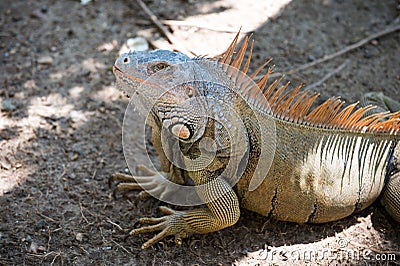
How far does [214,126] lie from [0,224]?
239cm

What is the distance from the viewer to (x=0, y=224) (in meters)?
4.59

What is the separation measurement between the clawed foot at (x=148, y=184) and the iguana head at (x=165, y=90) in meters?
1.10

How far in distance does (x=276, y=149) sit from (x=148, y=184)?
1.60m

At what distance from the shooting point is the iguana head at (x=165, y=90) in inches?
162

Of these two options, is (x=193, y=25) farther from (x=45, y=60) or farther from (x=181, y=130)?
(x=181, y=130)

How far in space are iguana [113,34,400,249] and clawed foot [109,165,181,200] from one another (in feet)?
0.67

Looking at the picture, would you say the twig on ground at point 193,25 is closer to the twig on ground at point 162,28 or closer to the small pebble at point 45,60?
the twig on ground at point 162,28

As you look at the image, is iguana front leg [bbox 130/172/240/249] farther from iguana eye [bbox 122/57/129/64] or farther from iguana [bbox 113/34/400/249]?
iguana eye [bbox 122/57/129/64]

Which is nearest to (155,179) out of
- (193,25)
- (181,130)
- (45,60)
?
(181,130)

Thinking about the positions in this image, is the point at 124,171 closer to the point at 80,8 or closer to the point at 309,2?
the point at 80,8

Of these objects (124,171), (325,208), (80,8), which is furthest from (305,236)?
(80,8)

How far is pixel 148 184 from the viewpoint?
5.21 m

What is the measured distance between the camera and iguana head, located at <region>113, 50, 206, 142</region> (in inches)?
162

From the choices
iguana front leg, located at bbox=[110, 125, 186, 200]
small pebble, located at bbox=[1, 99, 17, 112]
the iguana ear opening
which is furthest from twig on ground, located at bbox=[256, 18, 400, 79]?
small pebble, located at bbox=[1, 99, 17, 112]
